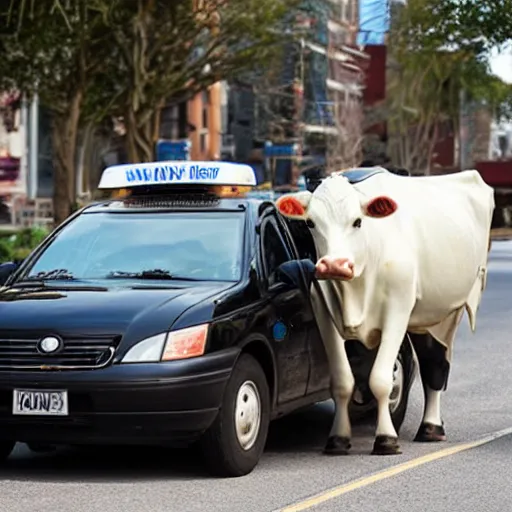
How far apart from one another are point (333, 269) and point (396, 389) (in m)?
2.03

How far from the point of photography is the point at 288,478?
920cm

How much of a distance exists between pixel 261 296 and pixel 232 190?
1302 mm

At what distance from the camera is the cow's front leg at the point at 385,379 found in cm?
987

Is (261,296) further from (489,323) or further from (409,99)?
(409,99)

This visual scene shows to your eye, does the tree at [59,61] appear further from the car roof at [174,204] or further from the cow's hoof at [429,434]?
the cow's hoof at [429,434]

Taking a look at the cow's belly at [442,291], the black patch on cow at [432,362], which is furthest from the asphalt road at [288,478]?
the cow's belly at [442,291]

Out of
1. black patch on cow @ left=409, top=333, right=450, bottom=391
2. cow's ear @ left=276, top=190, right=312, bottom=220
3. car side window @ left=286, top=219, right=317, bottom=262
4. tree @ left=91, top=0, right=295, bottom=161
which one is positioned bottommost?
black patch on cow @ left=409, top=333, right=450, bottom=391

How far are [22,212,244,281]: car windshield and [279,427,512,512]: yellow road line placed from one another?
151 centimetres

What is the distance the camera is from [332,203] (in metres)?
9.66

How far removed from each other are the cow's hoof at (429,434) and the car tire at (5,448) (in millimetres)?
2777

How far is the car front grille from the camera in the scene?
8750 millimetres

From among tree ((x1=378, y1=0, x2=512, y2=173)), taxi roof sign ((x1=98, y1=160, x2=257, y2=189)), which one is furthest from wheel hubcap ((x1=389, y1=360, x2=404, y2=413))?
tree ((x1=378, y1=0, x2=512, y2=173))

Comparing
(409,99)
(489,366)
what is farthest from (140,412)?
(409,99)

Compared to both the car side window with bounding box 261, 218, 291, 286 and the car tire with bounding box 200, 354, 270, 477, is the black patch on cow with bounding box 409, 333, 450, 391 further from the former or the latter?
the car tire with bounding box 200, 354, 270, 477
